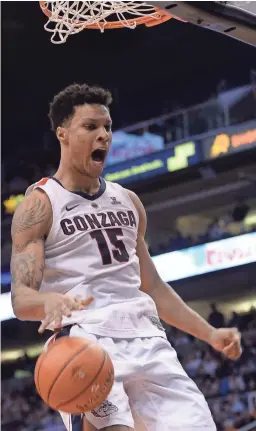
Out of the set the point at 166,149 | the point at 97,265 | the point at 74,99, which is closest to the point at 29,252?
the point at 97,265

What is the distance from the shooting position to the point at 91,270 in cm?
304

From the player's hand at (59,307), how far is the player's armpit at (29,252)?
0.17 metres

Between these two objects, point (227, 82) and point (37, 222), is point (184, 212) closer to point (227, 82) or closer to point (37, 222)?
point (227, 82)

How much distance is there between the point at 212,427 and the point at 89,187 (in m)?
1.02

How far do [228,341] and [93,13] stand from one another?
69.1 inches

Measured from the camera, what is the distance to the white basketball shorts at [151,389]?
9.62 ft

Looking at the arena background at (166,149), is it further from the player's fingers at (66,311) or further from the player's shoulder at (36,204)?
the player's fingers at (66,311)

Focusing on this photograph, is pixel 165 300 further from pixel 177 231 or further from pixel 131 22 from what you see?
pixel 177 231

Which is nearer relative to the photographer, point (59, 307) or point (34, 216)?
point (59, 307)

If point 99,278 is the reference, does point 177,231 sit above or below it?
below

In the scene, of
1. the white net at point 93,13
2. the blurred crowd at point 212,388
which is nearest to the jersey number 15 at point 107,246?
the white net at point 93,13

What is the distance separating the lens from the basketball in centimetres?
265

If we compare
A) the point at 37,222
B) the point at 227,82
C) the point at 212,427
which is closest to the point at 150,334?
the point at 212,427

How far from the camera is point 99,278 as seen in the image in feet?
9.99
